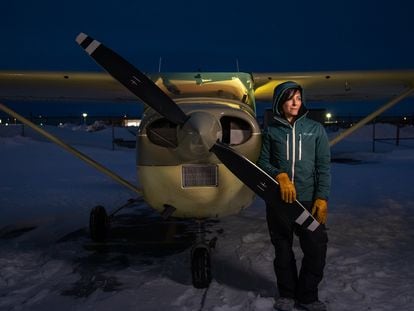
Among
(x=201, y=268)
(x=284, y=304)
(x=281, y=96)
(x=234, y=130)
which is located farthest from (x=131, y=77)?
(x=284, y=304)

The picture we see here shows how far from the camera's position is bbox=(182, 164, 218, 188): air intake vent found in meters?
3.61

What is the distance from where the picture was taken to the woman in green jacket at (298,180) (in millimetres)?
3109

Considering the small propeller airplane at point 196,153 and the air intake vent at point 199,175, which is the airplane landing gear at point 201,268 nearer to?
the small propeller airplane at point 196,153

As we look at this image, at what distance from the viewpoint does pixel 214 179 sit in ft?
12.0

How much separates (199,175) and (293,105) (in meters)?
1.03

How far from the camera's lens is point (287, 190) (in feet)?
9.80

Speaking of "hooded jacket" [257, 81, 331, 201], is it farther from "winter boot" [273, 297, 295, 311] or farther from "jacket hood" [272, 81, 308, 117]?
"winter boot" [273, 297, 295, 311]

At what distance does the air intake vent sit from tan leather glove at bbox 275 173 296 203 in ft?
2.49

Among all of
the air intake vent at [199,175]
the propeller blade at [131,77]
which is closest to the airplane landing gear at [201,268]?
the air intake vent at [199,175]

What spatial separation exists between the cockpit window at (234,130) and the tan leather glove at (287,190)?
775mm

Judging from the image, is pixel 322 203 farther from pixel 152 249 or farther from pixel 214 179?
pixel 152 249

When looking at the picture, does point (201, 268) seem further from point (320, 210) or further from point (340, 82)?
point (340, 82)

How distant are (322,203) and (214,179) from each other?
39.2 inches

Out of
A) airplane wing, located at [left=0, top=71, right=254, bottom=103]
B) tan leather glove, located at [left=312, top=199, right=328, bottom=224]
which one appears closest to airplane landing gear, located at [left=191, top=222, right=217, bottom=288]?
tan leather glove, located at [left=312, top=199, right=328, bottom=224]
